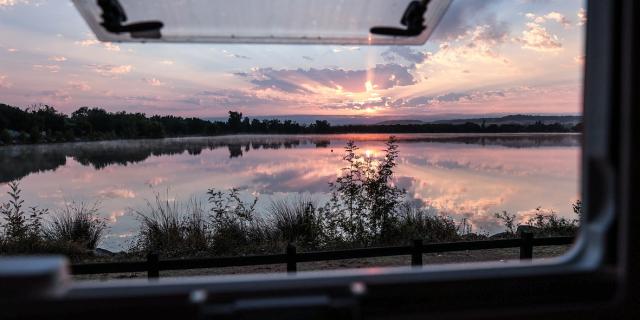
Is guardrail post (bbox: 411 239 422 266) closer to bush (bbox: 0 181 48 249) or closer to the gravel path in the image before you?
the gravel path

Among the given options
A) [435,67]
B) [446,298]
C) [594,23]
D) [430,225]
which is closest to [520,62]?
[435,67]

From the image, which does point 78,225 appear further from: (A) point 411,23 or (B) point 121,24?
(A) point 411,23

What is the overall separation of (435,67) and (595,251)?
388cm

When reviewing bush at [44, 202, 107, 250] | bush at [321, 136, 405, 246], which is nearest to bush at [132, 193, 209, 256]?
bush at [44, 202, 107, 250]

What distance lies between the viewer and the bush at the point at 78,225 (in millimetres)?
7594

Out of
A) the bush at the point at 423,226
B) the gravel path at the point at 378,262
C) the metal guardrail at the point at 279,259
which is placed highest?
the metal guardrail at the point at 279,259

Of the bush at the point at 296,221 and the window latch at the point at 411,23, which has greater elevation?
the window latch at the point at 411,23

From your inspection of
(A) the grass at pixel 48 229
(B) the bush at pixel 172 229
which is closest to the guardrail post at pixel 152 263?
(B) the bush at pixel 172 229

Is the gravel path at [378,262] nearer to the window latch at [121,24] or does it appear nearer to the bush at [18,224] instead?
the bush at [18,224]

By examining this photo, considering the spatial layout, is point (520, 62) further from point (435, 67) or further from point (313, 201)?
point (313, 201)

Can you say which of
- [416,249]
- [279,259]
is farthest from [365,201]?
[279,259]

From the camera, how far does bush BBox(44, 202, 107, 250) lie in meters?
7.59

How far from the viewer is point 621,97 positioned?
952 millimetres

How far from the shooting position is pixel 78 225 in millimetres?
7812
